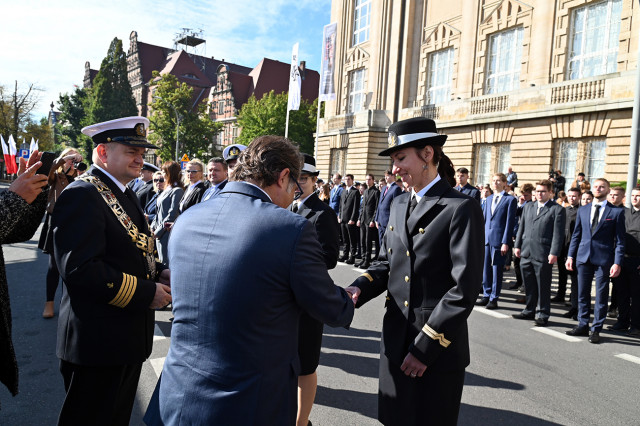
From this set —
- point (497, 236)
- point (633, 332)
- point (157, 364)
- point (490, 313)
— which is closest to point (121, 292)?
point (157, 364)

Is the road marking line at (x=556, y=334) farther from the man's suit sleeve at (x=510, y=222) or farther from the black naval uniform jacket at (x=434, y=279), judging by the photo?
the black naval uniform jacket at (x=434, y=279)

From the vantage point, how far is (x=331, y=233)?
359cm

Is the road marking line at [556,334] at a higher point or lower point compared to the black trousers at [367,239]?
lower

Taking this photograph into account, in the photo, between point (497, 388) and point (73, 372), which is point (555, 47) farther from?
point (73, 372)

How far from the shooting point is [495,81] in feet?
70.1

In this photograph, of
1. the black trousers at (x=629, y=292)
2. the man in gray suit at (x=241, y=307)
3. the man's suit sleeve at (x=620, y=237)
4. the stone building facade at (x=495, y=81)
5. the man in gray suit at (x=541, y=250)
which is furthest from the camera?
the stone building facade at (x=495, y=81)

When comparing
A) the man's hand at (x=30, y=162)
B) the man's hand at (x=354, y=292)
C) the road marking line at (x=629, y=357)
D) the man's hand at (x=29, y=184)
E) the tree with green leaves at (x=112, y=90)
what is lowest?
the road marking line at (x=629, y=357)

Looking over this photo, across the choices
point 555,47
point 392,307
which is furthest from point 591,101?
point 392,307

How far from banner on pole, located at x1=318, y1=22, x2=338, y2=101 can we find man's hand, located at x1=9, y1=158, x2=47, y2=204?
2887 centimetres

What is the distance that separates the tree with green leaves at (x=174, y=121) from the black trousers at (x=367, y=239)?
40639 millimetres

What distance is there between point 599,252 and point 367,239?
5958 mm

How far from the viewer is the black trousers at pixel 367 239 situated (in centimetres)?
1182

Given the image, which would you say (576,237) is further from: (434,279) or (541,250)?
(434,279)

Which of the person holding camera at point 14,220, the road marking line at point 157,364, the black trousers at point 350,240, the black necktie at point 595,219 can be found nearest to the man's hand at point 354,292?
the person holding camera at point 14,220
